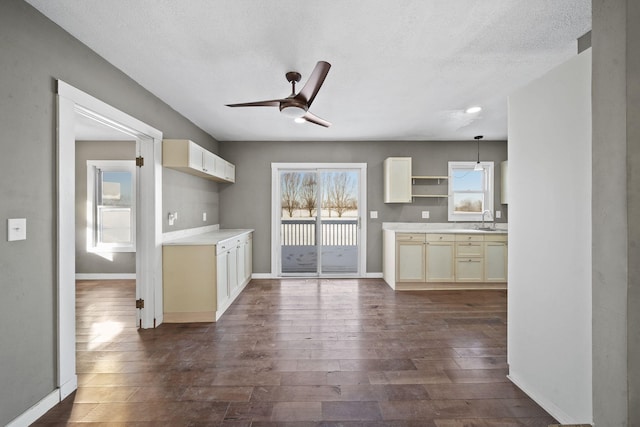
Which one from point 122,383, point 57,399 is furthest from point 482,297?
point 57,399

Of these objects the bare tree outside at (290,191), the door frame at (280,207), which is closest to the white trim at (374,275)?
the door frame at (280,207)

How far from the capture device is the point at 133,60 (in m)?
2.35

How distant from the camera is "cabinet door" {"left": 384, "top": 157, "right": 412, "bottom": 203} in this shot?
191 inches

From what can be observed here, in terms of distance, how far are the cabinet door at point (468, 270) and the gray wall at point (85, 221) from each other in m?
5.73

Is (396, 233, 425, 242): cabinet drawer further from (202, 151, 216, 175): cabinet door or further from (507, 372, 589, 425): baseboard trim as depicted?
(202, 151, 216, 175): cabinet door

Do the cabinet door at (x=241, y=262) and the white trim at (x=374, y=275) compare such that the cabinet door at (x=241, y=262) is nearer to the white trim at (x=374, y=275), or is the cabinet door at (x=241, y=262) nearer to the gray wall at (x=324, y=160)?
the gray wall at (x=324, y=160)

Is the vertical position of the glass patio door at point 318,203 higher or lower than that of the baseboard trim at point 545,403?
higher

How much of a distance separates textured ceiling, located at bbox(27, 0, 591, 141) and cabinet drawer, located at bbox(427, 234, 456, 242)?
1956 millimetres

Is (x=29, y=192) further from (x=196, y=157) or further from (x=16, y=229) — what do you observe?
(x=196, y=157)

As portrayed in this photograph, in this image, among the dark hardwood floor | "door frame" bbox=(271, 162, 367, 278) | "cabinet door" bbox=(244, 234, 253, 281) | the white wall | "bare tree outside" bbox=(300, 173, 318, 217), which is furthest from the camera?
"bare tree outside" bbox=(300, 173, 318, 217)

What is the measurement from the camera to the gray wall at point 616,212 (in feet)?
3.22

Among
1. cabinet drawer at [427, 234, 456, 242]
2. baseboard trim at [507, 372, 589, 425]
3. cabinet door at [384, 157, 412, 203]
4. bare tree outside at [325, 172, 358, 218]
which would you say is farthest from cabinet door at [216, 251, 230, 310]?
cabinet drawer at [427, 234, 456, 242]

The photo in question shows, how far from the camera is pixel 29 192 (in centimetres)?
169

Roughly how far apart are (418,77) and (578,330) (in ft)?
7.60
